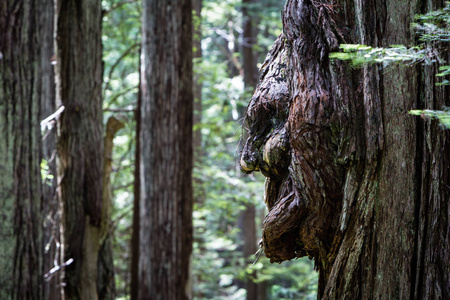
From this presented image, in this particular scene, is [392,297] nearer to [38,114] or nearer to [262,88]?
[262,88]

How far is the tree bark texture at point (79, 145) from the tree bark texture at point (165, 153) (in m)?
0.65

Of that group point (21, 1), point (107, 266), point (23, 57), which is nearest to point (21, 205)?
point (23, 57)

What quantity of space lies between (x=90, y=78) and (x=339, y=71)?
4.46 metres

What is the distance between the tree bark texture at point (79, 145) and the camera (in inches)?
225

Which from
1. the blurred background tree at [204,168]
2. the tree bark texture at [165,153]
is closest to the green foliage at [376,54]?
the blurred background tree at [204,168]

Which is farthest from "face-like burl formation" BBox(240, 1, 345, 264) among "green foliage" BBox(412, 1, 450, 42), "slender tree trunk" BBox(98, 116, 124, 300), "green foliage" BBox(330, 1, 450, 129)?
"slender tree trunk" BBox(98, 116, 124, 300)

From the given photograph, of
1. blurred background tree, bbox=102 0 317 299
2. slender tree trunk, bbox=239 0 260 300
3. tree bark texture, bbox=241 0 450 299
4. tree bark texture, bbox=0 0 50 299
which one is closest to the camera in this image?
tree bark texture, bbox=241 0 450 299

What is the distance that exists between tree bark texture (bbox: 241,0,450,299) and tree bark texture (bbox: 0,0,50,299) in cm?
269

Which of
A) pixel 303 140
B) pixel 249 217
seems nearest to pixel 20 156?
pixel 303 140

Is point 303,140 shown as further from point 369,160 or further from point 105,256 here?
point 105,256

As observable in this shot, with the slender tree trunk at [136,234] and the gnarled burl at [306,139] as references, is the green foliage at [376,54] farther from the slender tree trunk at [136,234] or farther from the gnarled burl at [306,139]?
the slender tree trunk at [136,234]

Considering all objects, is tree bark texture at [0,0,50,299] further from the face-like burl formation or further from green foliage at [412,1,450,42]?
green foliage at [412,1,450,42]

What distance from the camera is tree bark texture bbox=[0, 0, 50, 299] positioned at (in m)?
3.76

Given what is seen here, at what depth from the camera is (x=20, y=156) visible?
3.87 m
